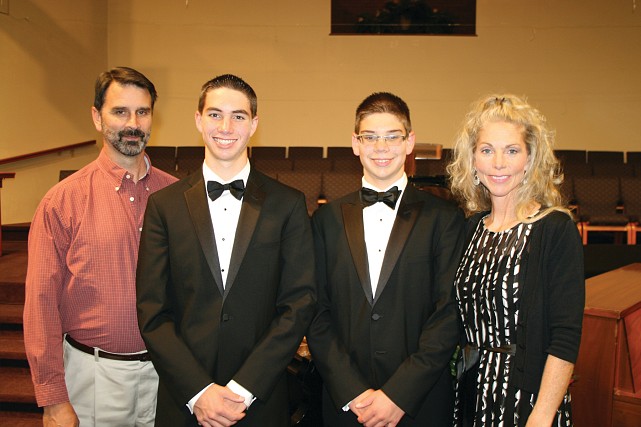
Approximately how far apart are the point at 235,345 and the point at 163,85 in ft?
25.8

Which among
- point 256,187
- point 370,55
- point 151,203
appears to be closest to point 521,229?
point 256,187

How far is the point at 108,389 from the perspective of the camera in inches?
77.9

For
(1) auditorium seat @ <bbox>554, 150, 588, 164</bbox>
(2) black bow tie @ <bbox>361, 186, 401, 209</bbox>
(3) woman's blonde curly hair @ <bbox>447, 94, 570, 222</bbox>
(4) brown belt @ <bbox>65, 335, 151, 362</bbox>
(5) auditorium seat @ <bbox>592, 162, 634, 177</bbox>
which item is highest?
(1) auditorium seat @ <bbox>554, 150, 588, 164</bbox>

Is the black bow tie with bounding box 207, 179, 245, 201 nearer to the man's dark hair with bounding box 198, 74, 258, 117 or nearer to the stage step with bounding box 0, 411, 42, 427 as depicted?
the man's dark hair with bounding box 198, 74, 258, 117

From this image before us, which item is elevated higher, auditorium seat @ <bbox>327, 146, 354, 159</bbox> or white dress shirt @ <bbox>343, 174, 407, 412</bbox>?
auditorium seat @ <bbox>327, 146, 354, 159</bbox>

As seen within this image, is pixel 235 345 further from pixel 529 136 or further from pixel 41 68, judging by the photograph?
pixel 41 68

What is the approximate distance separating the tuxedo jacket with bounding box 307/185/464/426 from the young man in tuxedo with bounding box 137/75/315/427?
142 mm

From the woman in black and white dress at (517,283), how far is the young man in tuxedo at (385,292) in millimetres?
90

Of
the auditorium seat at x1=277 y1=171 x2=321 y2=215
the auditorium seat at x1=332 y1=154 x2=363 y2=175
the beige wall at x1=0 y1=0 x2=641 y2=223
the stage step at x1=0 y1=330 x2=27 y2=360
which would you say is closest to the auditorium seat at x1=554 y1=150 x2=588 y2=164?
the beige wall at x1=0 y1=0 x2=641 y2=223

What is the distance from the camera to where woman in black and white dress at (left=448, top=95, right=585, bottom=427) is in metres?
1.63

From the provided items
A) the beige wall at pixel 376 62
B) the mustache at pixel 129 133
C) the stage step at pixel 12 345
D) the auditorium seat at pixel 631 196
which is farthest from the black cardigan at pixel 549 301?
the beige wall at pixel 376 62

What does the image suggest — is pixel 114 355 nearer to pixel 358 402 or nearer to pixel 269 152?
pixel 358 402

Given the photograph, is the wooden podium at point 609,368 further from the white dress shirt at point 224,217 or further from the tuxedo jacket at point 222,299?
the white dress shirt at point 224,217

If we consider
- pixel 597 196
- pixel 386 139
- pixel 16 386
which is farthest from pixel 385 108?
pixel 597 196
